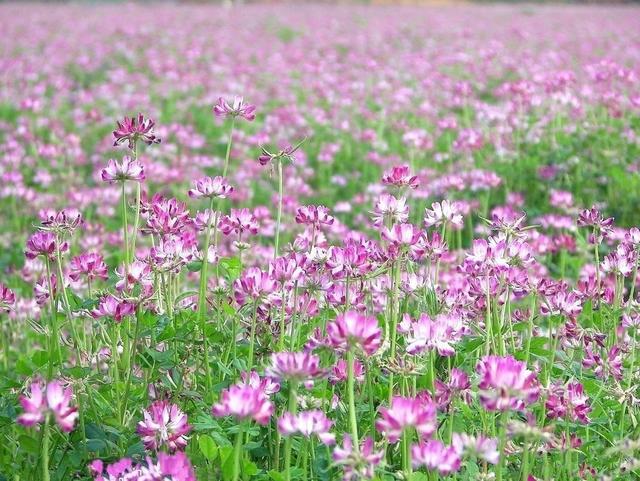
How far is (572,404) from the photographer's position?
2.28m

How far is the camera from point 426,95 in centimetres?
934

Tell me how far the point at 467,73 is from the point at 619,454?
8.89 meters

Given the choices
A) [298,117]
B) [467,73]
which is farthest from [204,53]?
[298,117]

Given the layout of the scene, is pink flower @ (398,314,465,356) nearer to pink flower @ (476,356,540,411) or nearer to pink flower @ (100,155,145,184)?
pink flower @ (476,356,540,411)

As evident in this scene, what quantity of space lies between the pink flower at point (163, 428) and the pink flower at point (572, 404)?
95 cm

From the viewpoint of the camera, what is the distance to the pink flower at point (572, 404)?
2.30 meters

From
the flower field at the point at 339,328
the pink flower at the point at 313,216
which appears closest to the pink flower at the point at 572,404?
the flower field at the point at 339,328

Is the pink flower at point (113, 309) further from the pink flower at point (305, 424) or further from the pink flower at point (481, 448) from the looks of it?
the pink flower at point (481, 448)

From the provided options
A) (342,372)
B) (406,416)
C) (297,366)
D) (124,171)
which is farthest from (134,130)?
(406,416)

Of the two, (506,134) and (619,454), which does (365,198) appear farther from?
(619,454)

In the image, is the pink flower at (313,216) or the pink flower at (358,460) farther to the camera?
the pink flower at (313,216)

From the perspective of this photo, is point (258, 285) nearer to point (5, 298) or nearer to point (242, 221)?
point (242, 221)

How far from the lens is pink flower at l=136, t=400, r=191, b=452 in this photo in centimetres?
217

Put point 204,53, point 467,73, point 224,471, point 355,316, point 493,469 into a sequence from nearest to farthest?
point 355,316 < point 224,471 < point 493,469 < point 467,73 < point 204,53
